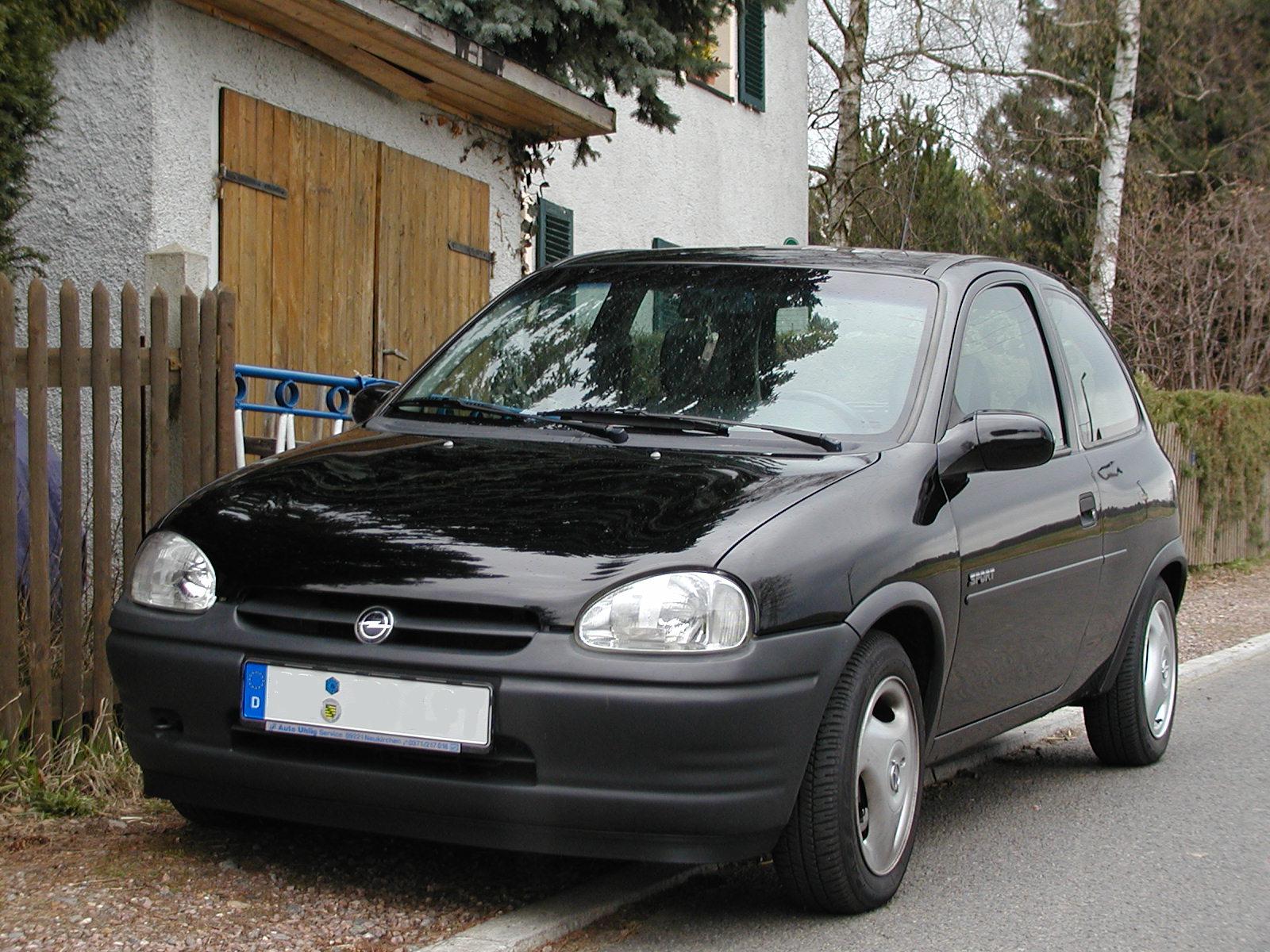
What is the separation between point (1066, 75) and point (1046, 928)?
88.8ft

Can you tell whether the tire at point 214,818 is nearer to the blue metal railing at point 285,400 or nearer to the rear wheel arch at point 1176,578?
the blue metal railing at point 285,400

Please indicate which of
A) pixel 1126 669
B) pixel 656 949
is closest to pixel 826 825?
pixel 656 949

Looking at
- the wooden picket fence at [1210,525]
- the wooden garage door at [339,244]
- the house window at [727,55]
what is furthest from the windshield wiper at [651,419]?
the house window at [727,55]

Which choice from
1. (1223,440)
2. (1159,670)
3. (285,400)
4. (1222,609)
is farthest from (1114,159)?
(285,400)

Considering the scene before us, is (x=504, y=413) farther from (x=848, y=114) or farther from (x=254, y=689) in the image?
(x=848, y=114)

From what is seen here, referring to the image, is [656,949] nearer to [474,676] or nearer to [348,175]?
[474,676]

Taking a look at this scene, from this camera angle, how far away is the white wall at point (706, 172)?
47.2 ft

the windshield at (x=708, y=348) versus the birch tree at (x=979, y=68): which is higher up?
the birch tree at (x=979, y=68)

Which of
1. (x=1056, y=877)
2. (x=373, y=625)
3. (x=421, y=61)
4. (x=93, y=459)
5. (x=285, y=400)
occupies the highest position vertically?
→ (x=421, y=61)

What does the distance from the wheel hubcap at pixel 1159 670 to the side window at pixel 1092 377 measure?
0.77 meters

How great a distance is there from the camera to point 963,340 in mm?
5227

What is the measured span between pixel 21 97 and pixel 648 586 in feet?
14.9

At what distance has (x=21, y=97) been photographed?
708 cm

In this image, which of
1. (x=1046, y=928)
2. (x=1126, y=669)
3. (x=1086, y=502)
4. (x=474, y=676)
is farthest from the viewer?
(x=1126, y=669)
